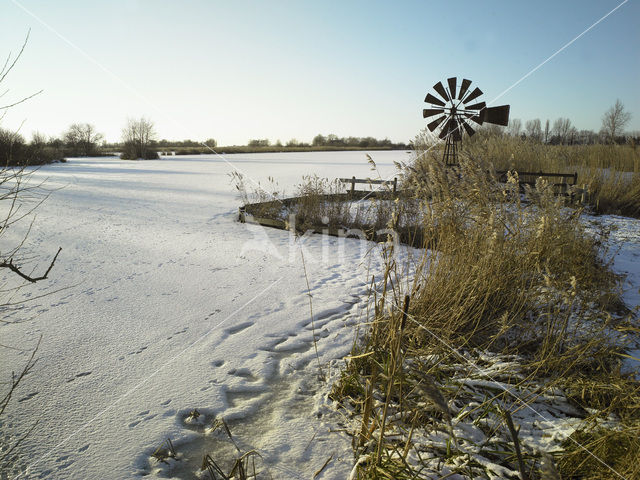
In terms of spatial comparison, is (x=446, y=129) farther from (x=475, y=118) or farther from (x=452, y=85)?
(x=452, y=85)

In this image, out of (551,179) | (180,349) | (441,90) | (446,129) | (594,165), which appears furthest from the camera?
Result: (594,165)

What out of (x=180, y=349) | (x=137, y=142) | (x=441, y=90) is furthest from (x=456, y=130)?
(x=137, y=142)

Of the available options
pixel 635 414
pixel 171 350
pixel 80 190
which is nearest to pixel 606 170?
pixel 635 414

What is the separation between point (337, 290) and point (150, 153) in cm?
3100

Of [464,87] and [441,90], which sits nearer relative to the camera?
[464,87]

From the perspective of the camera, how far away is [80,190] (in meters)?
11.8

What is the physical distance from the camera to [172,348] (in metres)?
3.10

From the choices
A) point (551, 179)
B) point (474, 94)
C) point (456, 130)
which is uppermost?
point (474, 94)

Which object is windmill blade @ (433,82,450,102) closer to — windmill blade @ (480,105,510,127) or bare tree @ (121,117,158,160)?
windmill blade @ (480,105,510,127)

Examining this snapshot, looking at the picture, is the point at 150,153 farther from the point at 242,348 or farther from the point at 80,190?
the point at 242,348

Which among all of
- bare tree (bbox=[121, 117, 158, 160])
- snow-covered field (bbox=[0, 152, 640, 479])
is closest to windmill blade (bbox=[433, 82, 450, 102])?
snow-covered field (bbox=[0, 152, 640, 479])

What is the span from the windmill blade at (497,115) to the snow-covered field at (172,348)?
5.60 m

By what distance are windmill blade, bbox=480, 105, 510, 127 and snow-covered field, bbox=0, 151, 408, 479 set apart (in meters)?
5.60

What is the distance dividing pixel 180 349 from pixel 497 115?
9.32 meters
